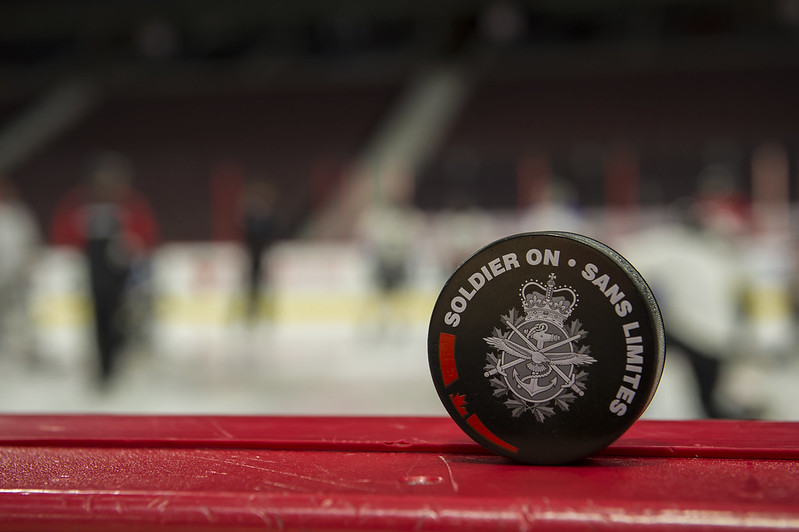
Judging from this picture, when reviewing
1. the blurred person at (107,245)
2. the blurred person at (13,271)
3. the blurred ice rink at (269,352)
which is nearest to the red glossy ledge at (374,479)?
the blurred ice rink at (269,352)

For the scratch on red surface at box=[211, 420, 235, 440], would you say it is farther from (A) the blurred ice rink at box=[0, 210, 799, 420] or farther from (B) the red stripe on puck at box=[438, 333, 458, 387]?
(A) the blurred ice rink at box=[0, 210, 799, 420]

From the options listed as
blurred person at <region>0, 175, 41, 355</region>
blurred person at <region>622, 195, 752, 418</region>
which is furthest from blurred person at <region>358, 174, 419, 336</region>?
blurred person at <region>622, 195, 752, 418</region>

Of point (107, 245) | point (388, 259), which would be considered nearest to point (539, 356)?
point (107, 245)

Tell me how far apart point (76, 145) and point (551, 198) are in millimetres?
11986

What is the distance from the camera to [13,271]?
5.26 m

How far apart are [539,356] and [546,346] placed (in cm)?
1

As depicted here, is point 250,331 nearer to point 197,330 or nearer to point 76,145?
point 197,330

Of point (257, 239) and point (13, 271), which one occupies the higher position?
point (257, 239)

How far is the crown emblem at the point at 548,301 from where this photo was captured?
2.34ft

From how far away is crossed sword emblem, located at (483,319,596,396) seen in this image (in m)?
0.71

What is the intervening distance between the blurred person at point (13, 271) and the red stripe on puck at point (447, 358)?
5212mm

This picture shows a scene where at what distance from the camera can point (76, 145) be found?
1446 centimetres

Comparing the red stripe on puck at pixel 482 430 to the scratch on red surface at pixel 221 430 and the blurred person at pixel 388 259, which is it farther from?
the blurred person at pixel 388 259

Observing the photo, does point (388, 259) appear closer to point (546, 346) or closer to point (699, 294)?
point (699, 294)
